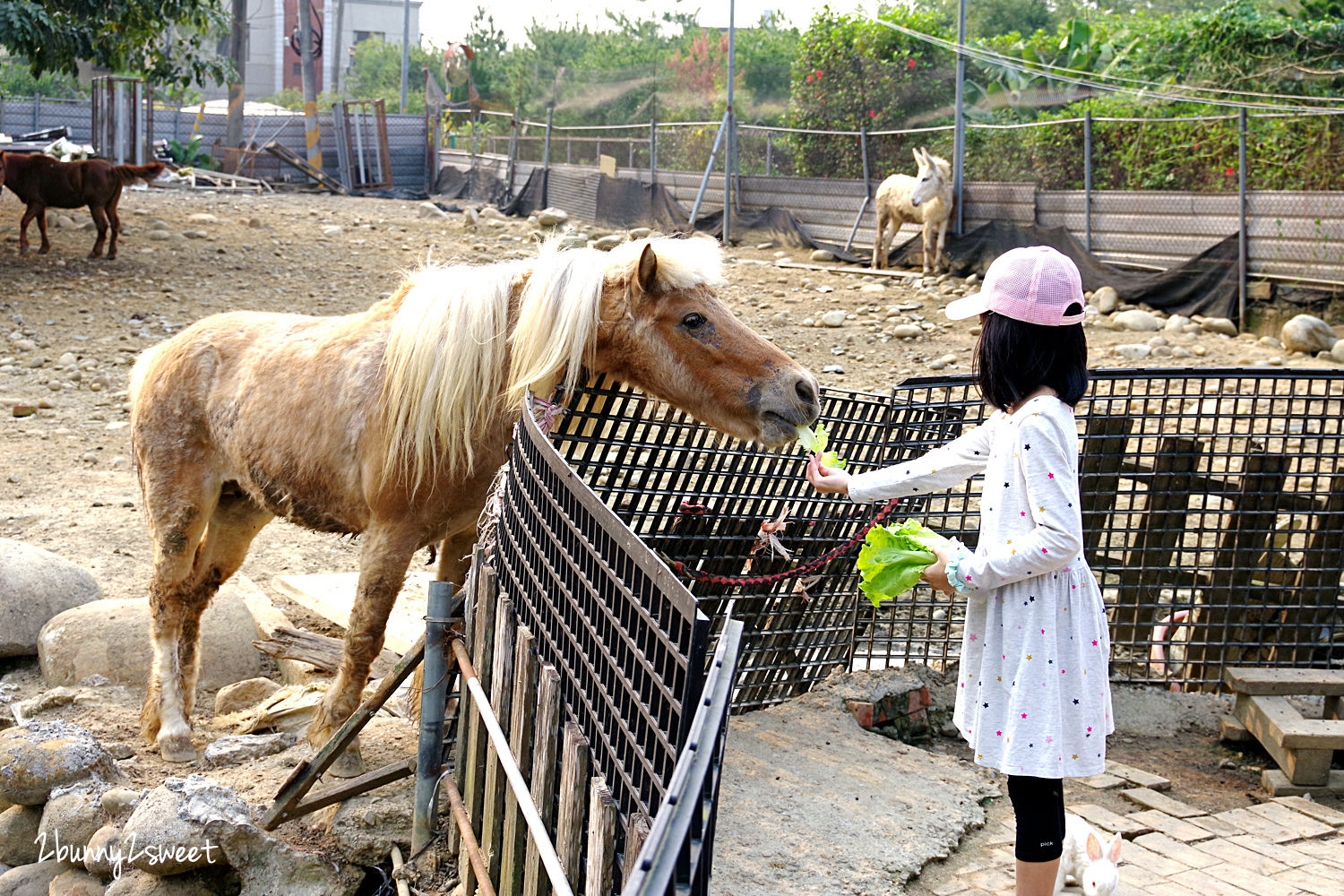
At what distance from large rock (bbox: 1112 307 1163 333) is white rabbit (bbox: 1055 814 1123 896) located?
9818 mm

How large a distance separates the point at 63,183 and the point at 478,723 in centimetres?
1362

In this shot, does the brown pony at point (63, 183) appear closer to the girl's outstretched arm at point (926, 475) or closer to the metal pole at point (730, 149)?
the metal pole at point (730, 149)

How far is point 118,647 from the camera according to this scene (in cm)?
510

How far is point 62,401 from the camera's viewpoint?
9.27m

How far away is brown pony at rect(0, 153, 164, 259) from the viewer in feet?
44.4

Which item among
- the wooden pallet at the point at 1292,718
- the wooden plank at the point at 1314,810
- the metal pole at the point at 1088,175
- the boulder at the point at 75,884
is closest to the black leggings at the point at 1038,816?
the wooden plank at the point at 1314,810

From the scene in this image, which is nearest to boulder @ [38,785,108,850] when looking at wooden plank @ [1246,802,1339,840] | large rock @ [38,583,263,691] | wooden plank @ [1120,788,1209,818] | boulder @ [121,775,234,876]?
boulder @ [121,775,234,876]

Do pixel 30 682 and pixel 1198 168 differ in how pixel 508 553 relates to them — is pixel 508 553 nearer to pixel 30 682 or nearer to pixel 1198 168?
pixel 30 682

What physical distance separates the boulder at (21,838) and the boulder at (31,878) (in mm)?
181

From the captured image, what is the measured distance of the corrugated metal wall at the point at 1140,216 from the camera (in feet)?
37.6

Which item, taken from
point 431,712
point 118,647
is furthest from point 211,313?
point 431,712

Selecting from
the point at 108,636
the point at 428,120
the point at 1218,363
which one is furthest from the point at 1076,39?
the point at 108,636

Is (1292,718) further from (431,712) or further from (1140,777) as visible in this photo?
(431,712)

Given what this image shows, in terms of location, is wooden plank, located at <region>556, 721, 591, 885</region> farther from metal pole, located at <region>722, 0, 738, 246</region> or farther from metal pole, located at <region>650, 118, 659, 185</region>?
metal pole, located at <region>650, 118, 659, 185</region>
